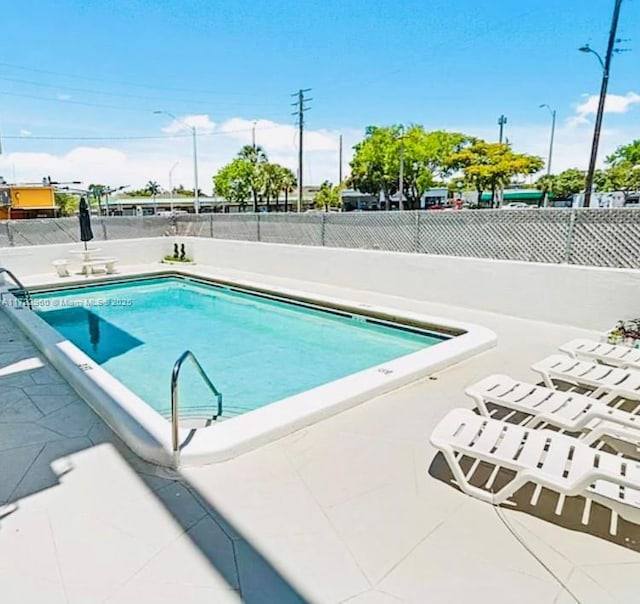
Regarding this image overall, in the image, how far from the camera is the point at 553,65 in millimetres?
22234

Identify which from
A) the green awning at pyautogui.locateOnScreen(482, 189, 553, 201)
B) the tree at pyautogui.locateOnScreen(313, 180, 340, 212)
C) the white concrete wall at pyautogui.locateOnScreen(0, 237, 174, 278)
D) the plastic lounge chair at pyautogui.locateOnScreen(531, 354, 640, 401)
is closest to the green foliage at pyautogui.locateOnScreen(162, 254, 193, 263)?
the white concrete wall at pyautogui.locateOnScreen(0, 237, 174, 278)

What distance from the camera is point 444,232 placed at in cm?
867

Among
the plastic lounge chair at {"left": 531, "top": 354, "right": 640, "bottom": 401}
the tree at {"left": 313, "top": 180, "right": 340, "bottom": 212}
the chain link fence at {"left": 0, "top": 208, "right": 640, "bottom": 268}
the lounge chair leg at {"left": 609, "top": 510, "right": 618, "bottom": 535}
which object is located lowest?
the lounge chair leg at {"left": 609, "top": 510, "right": 618, "bottom": 535}

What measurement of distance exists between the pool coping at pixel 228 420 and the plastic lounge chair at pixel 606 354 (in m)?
1.10

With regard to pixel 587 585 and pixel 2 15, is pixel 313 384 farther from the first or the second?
pixel 2 15

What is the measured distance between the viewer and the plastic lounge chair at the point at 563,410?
9.84 feet

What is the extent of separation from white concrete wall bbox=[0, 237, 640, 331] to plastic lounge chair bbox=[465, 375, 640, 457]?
313 cm

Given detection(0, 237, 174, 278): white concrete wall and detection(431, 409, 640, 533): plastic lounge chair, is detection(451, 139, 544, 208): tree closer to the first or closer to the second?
detection(0, 237, 174, 278): white concrete wall

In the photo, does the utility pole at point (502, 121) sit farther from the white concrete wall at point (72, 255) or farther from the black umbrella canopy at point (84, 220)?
the black umbrella canopy at point (84, 220)

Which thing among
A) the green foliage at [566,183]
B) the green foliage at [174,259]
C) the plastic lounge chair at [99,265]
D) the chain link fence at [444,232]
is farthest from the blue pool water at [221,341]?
the green foliage at [566,183]

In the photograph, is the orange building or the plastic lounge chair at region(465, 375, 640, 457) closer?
the plastic lounge chair at region(465, 375, 640, 457)

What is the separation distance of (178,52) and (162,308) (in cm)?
1505

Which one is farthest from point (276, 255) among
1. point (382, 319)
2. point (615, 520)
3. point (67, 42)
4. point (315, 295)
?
point (67, 42)

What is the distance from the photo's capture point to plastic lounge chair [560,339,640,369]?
4355 mm
